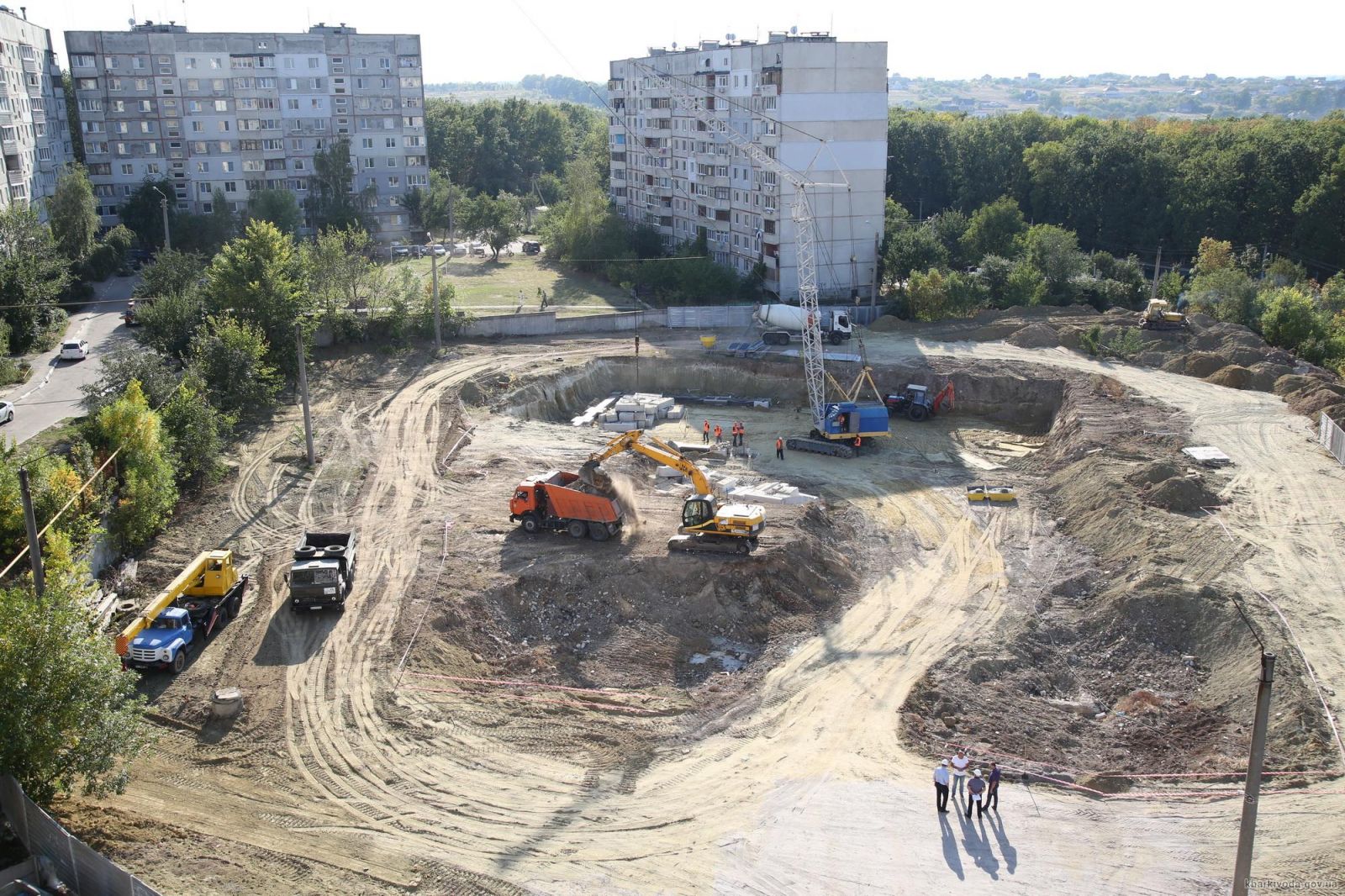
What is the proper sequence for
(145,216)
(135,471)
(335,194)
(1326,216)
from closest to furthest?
1. (135,471)
2. (1326,216)
3. (145,216)
4. (335,194)

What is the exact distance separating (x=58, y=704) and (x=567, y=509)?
1598 centimetres

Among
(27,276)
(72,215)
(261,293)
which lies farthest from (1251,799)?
A: (72,215)

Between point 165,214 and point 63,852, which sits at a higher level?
point 165,214

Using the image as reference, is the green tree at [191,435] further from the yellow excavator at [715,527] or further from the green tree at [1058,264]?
the green tree at [1058,264]

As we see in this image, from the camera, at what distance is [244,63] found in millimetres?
82688

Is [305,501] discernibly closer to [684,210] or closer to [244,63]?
[684,210]

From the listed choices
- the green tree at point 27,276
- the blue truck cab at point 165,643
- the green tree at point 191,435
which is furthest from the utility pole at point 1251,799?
the green tree at point 27,276

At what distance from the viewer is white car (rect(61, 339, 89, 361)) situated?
47.6 meters

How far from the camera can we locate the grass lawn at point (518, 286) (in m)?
64.9

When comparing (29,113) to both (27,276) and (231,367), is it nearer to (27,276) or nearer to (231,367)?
(27,276)

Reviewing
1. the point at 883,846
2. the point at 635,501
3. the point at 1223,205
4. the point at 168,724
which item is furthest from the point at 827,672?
the point at 1223,205

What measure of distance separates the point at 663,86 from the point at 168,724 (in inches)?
2482

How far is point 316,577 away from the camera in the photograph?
87.8ft

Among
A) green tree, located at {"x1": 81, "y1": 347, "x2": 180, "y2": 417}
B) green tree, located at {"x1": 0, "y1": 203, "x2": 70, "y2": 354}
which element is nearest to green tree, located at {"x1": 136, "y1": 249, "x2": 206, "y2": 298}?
green tree, located at {"x1": 0, "y1": 203, "x2": 70, "y2": 354}
